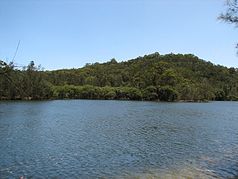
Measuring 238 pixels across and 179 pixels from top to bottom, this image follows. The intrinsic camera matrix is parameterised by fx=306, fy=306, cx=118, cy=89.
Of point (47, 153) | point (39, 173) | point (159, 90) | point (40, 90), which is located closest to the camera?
point (39, 173)

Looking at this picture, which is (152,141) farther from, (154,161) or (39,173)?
(39,173)

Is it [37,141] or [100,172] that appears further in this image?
[37,141]

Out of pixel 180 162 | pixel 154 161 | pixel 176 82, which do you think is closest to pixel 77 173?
pixel 154 161

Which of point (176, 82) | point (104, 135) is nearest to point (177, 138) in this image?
point (104, 135)

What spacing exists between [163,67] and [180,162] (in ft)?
547

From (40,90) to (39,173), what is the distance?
395ft

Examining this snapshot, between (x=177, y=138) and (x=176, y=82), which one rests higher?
(x=176, y=82)

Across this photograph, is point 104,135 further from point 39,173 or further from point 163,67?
point 163,67

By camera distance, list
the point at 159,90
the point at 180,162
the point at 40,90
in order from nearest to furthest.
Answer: the point at 180,162 < the point at 40,90 < the point at 159,90

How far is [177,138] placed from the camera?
33.8 meters

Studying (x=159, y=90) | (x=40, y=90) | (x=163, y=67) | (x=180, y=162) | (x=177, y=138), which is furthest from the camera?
(x=163, y=67)

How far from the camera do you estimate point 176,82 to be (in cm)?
17462

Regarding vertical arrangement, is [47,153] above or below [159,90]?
below

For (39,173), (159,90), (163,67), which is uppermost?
(163,67)
